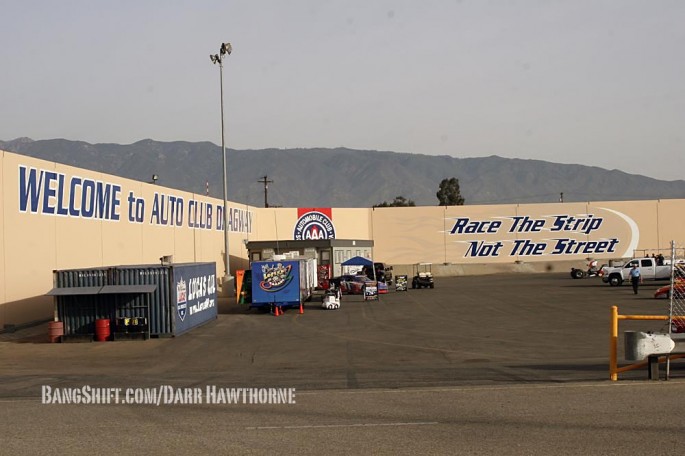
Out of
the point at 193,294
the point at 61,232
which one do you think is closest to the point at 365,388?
the point at 193,294

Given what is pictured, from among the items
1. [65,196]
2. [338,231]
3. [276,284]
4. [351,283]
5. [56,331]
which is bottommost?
[56,331]

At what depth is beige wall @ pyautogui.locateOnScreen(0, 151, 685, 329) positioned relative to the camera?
3716cm

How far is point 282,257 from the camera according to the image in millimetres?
44062

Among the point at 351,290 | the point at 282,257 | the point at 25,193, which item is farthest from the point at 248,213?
the point at 25,193

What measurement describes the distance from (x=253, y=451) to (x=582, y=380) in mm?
8738

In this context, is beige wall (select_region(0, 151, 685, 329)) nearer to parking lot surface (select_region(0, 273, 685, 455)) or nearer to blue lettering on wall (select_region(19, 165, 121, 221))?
blue lettering on wall (select_region(19, 165, 121, 221))

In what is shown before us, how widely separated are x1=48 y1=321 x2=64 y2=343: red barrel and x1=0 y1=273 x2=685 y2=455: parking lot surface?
48 cm

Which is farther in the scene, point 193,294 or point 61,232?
point 61,232

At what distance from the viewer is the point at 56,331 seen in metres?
29.7

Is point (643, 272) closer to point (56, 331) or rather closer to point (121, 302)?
point (121, 302)

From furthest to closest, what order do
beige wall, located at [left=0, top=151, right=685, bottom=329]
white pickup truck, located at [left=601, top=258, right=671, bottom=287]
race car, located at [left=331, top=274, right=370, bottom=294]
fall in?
white pickup truck, located at [left=601, top=258, right=671, bottom=287] < race car, located at [left=331, top=274, right=370, bottom=294] < beige wall, located at [left=0, top=151, right=685, bottom=329]

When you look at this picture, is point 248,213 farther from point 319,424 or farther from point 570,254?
point 319,424

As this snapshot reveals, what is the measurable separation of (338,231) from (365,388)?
65980mm

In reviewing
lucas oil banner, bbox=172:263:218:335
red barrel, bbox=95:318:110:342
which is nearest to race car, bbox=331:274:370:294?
lucas oil banner, bbox=172:263:218:335
